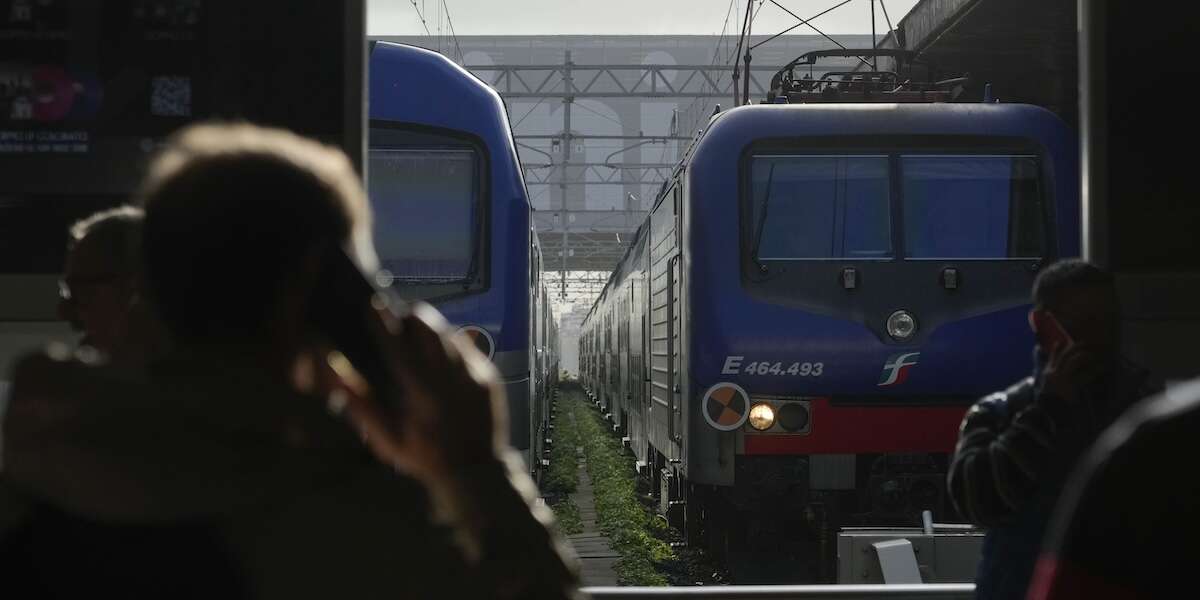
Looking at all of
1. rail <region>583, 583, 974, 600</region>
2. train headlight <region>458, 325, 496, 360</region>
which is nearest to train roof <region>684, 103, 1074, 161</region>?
train headlight <region>458, 325, 496, 360</region>

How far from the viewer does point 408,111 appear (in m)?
7.50

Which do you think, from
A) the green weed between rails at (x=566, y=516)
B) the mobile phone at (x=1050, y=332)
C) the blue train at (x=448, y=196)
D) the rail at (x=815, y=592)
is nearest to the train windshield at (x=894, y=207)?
the blue train at (x=448, y=196)

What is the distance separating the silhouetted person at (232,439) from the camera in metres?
1.34

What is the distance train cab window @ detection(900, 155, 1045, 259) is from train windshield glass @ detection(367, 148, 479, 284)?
7.13ft

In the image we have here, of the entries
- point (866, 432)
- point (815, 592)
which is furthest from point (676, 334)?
point (815, 592)

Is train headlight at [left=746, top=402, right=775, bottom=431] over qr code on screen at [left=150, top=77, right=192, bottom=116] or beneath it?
beneath

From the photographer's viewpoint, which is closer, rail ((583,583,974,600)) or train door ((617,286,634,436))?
rail ((583,583,974,600))

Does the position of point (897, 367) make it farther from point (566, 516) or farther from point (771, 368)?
point (566, 516)

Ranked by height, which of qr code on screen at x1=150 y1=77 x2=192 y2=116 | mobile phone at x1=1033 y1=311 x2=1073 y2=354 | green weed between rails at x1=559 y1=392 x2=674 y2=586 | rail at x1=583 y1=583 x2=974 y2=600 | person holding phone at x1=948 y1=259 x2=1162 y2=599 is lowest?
green weed between rails at x1=559 y1=392 x2=674 y2=586

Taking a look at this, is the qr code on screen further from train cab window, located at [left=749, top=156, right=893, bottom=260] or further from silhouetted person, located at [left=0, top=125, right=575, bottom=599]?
train cab window, located at [left=749, top=156, right=893, bottom=260]

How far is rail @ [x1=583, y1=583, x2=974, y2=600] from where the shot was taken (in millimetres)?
3598

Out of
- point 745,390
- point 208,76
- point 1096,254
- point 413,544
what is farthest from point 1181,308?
point 745,390

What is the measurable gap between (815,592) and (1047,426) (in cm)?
84

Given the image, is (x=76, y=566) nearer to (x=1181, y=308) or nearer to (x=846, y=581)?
(x=1181, y=308)
